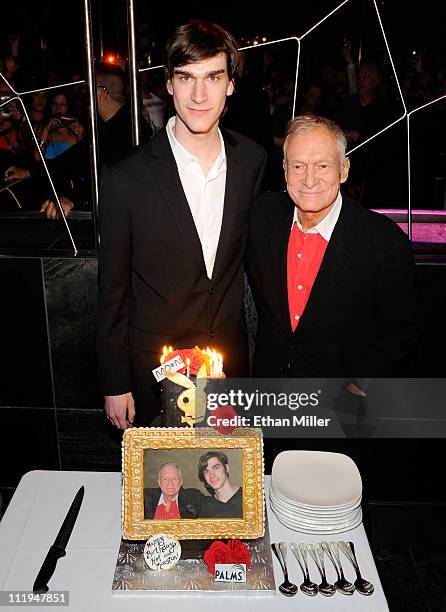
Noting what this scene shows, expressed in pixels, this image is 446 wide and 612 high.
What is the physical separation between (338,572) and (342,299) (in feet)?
2.73

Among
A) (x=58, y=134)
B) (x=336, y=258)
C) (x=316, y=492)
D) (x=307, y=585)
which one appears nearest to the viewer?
(x=307, y=585)

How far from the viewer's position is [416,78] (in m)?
3.27

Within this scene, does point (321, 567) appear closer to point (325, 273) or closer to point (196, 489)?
point (196, 489)

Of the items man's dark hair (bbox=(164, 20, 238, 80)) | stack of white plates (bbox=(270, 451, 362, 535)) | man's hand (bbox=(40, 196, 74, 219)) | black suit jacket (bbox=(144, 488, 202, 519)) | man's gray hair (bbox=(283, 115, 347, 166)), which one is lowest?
stack of white plates (bbox=(270, 451, 362, 535))

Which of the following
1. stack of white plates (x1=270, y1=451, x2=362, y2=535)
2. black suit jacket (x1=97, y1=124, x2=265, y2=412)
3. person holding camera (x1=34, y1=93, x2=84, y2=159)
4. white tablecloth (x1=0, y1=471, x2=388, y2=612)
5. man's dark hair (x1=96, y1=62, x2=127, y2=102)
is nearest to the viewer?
white tablecloth (x1=0, y1=471, x2=388, y2=612)

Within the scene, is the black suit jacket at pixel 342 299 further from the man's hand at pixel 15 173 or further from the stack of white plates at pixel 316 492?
the man's hand at pixel 15 173

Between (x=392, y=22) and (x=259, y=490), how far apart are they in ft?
12.6

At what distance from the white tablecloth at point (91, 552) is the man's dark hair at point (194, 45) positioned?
3.70 ft

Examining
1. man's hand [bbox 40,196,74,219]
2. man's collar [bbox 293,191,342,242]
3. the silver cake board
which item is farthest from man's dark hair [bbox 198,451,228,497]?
man's hand [bbox 40,196,74,219]

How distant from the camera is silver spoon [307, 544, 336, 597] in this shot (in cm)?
144

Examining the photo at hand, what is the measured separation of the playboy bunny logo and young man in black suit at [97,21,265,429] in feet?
2.16

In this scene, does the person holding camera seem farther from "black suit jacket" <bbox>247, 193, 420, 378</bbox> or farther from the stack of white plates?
the stack of white plates

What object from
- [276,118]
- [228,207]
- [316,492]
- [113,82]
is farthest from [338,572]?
[113,82]

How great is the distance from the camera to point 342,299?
2.08m
